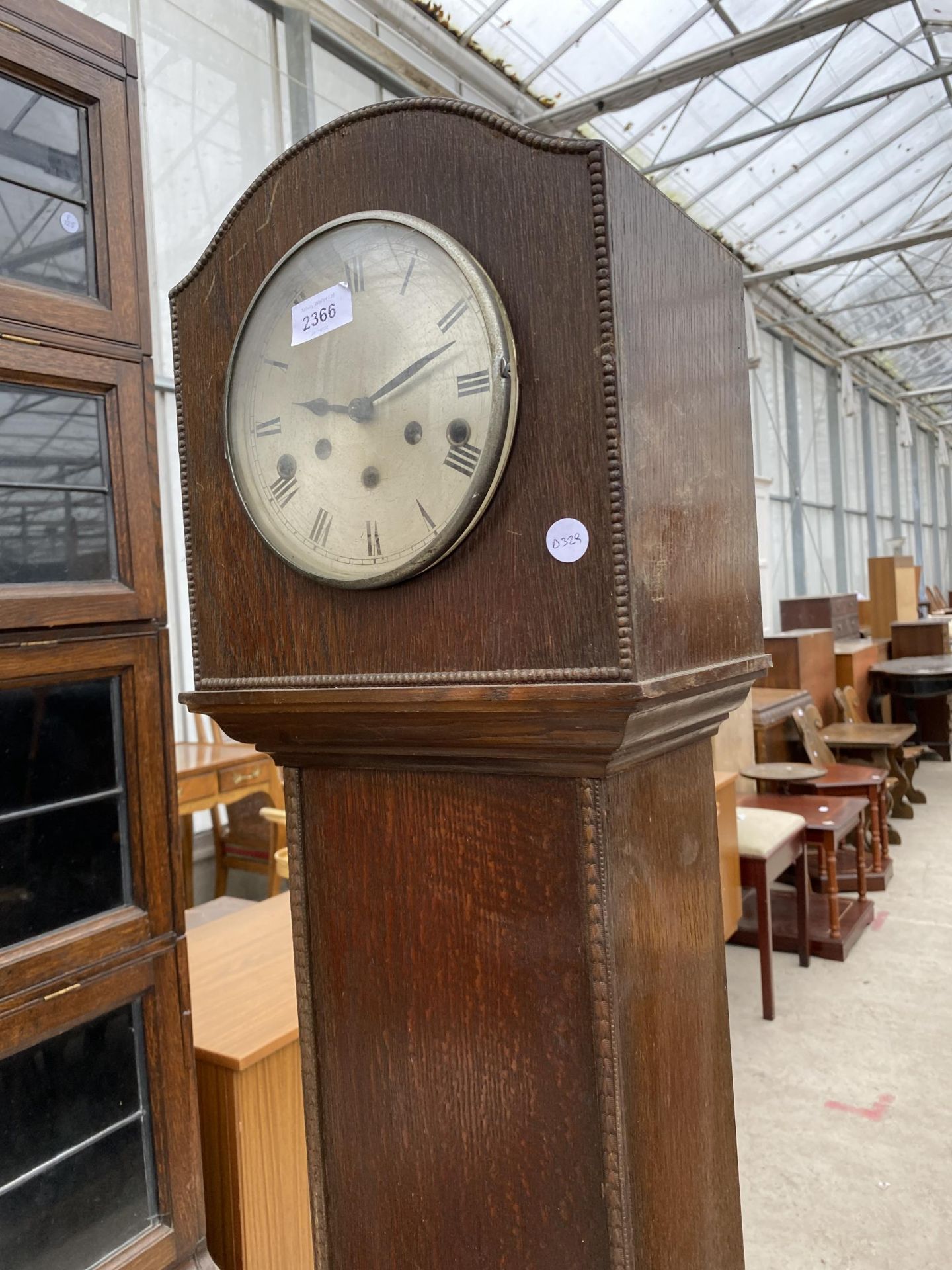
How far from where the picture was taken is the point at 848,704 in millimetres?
6289

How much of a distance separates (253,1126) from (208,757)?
8.36ft

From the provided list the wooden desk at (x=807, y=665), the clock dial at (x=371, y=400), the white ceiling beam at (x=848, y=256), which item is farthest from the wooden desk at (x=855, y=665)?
the clock dial at (x=371, y=400)

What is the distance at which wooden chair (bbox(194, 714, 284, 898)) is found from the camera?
4270mm

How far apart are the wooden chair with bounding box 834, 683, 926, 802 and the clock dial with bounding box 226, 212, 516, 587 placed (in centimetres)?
593

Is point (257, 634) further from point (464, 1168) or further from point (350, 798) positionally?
point (464, 1168)

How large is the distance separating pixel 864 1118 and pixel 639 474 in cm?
275

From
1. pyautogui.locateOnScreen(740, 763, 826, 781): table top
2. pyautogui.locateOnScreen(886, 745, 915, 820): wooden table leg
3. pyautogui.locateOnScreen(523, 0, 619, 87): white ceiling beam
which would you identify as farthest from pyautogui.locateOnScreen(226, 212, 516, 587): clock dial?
pyautogui.locateOnScreen(886, 745, 915, 820): wooden table leg

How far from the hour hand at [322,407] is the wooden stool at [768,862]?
3045mm

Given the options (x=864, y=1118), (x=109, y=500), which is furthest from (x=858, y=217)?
(x=109, y=500)

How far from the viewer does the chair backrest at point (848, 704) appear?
6.23 meters

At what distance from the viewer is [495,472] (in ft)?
2.36

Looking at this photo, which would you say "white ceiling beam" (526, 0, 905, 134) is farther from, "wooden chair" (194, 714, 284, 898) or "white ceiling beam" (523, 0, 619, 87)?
"wooden chair" (194, 714, 284, 898)

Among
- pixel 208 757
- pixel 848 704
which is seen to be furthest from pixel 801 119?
pixel 208 757

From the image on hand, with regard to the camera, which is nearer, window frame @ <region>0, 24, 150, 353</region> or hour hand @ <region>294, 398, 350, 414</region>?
hour hand @ <region>294, 398, 350, 414</region>
